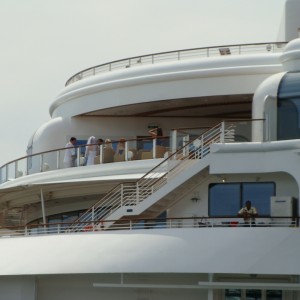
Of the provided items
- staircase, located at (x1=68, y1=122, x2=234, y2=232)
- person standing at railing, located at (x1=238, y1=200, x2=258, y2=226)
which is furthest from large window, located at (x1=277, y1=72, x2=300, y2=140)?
person standing at railing, located at (x1=238, y1=200, x2=258, y2=226)

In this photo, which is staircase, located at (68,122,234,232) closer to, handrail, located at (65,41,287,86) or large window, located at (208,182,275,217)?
large window, located at (208,182,275,217)

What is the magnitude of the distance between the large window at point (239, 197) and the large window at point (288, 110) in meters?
1.49

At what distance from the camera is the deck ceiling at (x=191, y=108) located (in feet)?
145

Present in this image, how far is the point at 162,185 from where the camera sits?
38.8m

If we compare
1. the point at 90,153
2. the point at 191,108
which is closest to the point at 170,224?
the point at 90,153

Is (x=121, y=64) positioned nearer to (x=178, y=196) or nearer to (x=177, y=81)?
(x=177, y=81)

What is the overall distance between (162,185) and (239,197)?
7.37ft

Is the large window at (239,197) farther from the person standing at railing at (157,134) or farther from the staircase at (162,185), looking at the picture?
the person standing at railing at (157,134)

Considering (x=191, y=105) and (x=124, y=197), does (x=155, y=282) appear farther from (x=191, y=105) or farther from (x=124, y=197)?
(x=191, y=105)

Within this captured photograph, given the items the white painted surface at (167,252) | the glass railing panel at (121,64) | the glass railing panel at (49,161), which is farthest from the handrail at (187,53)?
the white painted surface at (167,252)

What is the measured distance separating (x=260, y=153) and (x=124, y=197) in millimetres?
4434

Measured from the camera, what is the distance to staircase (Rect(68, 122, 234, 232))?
38.2 m

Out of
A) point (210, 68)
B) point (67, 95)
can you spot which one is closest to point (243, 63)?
point (210, 68)

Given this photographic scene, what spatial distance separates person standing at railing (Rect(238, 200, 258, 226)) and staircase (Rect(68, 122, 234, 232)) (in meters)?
1.64
